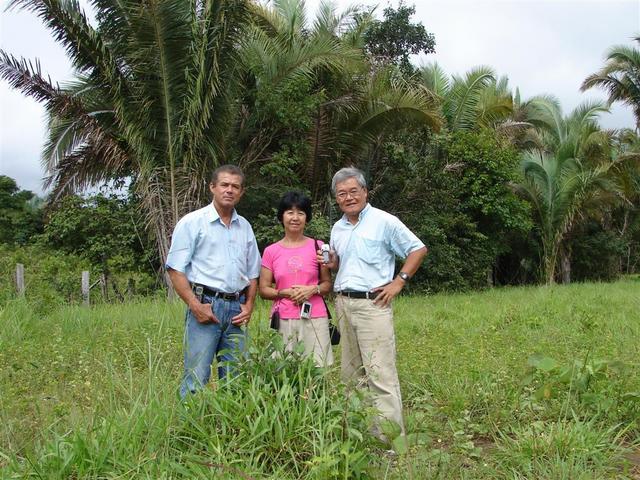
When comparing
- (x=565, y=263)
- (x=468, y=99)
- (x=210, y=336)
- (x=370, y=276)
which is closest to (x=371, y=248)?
(x=370, y=276)

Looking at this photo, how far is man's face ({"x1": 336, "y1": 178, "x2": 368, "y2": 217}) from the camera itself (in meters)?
3.60

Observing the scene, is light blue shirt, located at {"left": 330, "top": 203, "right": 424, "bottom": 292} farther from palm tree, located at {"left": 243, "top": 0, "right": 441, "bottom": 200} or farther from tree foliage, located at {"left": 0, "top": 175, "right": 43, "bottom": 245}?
tree foliage, located at {"left": 0, "top": 175, "right": 43, "bottom": 245}

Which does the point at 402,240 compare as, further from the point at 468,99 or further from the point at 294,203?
the point at 468,99

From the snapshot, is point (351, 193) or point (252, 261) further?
point (252, 261)

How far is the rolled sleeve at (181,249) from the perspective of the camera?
137 inches

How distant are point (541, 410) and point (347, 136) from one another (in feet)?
31.0

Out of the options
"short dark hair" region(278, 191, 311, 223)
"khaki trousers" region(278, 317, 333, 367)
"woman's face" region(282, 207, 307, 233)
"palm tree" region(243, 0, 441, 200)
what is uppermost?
"palm tree" region(243, 0, 441, 200)

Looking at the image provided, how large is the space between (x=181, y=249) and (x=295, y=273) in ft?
2.29

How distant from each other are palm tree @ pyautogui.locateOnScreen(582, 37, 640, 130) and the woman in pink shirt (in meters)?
22.2

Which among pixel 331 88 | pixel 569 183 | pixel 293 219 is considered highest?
pixel 331 88

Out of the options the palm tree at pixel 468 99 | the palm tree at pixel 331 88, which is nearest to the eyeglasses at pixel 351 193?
the palm tree at pixel 331 88

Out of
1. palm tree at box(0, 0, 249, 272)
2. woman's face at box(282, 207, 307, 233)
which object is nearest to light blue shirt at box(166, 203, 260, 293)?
woman's face at box(282, 207, 307, 233)

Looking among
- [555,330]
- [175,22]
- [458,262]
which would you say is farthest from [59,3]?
[458,262]

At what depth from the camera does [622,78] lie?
890 inches
